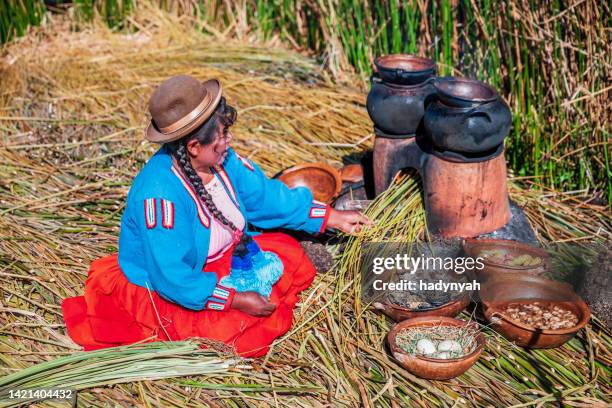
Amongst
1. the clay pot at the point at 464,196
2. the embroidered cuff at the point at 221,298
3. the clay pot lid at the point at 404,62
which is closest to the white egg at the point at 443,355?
the clay pot at the point at 464,196

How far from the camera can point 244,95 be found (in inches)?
190

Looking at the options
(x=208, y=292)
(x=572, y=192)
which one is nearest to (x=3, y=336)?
(x=208, y=292)

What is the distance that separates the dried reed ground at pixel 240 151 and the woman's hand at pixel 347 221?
7cm

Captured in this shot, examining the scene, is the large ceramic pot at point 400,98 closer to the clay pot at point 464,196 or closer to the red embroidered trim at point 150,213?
the clay pot at point 464,196

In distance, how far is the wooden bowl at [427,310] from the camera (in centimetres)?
280

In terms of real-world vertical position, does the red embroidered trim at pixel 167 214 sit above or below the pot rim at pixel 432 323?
above

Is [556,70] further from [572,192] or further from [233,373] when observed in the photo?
[233,373]

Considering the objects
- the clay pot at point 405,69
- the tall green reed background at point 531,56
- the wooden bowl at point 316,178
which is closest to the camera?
the clay pot at point 405,69

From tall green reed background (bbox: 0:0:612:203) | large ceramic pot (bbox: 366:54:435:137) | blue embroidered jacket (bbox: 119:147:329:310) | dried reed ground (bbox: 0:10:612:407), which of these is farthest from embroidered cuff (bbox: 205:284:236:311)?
tall green reed background (bbox: 0:0:612:203)

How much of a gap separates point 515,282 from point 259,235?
1149 mm

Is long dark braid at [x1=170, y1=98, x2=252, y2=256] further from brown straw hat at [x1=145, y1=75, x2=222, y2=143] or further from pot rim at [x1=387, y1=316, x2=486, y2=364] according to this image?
pot rim at [x1=387, y1=316, x2=486, y2=364]

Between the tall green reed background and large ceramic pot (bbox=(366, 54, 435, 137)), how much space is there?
746 mm

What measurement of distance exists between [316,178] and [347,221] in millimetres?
573

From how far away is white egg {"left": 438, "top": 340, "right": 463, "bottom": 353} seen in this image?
2.62m
